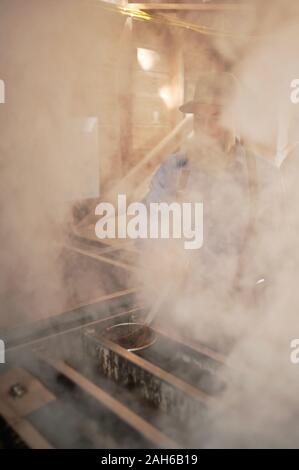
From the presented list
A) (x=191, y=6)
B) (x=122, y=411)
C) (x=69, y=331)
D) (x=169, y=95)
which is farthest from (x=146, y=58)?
(x=122, y=411)

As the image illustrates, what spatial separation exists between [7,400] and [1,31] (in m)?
4.56

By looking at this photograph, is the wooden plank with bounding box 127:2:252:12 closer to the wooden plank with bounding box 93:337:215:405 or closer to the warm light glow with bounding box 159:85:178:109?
the warm light glow with bounding box 159:85:178:109

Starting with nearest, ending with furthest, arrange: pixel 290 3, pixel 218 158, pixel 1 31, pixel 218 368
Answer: pixel 218 368
pixel 218 158
pixel 290 3
pixel 1 31

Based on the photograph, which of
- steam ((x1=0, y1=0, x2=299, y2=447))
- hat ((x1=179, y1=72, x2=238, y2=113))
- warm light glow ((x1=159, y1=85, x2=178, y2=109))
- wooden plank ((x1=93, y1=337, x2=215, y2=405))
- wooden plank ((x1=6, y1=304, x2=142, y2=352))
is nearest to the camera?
wooden plank ((x1=93, y1=337, x2=215, y2=405))

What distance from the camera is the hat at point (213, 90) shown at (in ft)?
7.34

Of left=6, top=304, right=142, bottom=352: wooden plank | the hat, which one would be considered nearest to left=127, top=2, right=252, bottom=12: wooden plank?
the hat

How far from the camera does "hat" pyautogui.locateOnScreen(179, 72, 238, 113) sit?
2.24 metres

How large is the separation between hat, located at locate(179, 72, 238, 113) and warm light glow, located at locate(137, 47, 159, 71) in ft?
15.8

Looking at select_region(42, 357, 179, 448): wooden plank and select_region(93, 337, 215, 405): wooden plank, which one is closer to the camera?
select_region(42, 357, 179, 448): wooden plank

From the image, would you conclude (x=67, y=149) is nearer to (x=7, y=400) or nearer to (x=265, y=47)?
(x=265, y=47)

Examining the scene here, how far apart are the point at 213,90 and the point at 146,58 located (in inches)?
201

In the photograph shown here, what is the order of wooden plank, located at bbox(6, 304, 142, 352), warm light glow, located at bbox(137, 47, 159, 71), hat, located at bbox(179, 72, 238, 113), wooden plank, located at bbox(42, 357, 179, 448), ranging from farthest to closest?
warm light glow, located at bbox(137, 47, 159, 71), hat, located at bbox(179, 72, 238, 113), wooden plank, located at bbox(6, 304, 142, 352), wooden plank, located at bbox(42, 357, 179, 448)

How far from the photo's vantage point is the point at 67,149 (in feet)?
18.7
